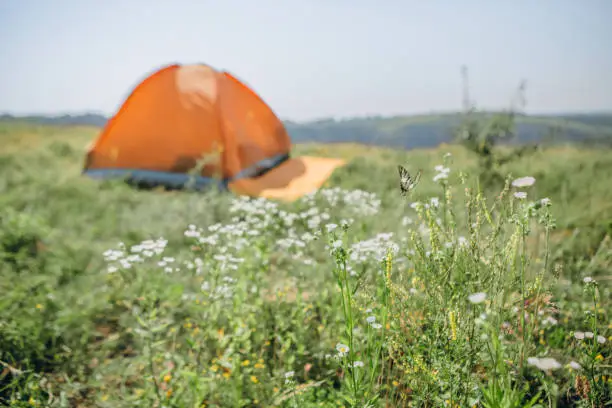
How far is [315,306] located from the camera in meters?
3.18

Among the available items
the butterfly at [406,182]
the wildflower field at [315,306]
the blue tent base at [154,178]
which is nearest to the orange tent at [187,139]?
the blue tent base at [154,178]

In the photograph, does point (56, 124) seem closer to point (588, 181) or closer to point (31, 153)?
point (31, 153)

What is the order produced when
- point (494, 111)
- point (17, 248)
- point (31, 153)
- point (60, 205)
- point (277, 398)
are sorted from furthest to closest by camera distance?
point (31, 153), point (494, 111), point (60, 205), point (17, 248), point (277, 398)

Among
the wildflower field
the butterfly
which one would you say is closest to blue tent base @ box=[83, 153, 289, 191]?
the wildflower field

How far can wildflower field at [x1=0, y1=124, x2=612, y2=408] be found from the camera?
175cm

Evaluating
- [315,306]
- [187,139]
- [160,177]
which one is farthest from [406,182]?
[160,177]

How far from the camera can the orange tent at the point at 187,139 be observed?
7.68m

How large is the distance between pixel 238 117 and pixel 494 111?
4.41 m

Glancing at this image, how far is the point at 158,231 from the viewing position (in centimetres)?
499

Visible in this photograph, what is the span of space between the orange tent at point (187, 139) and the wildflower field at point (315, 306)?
5.41ft

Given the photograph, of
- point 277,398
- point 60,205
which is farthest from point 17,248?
point 277,398

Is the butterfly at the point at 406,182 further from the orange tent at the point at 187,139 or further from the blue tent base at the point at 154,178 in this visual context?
the blue tent base at the point at 154,178

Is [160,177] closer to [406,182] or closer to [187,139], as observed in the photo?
[187,139]

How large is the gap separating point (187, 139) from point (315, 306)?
5.37 meters
